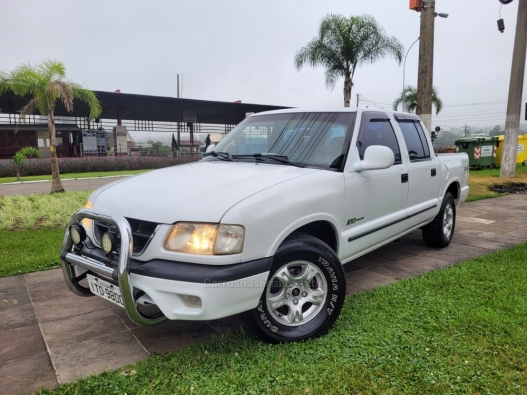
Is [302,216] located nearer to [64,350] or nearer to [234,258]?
[234,258]

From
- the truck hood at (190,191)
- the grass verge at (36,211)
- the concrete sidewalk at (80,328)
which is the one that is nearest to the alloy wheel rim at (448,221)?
the concrete sidewalk at (80,328)

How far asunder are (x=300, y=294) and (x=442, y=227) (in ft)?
10.7

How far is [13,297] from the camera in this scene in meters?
3.90

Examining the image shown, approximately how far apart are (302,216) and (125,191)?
1312mm

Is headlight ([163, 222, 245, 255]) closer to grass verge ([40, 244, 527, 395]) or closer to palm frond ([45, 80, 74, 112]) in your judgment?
grass verge ([40, 244, 527, 395])

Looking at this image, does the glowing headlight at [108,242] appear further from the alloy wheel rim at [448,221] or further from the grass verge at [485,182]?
the grass verge at [485,182]

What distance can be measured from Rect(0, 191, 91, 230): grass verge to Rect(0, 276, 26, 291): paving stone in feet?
Result: 8.99

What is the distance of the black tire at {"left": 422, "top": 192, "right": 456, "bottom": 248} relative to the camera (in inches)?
209

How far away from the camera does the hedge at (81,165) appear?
22.3m

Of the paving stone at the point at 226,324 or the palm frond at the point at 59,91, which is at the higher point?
the palm frond at the point at 59,91

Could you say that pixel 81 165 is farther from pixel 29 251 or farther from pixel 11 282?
pixel 11 282

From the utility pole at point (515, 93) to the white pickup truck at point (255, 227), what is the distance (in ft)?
40.9

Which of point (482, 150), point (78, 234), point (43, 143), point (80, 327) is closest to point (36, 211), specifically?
point (80, 327)

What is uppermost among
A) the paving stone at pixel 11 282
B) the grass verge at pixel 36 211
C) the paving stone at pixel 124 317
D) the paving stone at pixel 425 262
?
the grass verge at pixel 36 211
